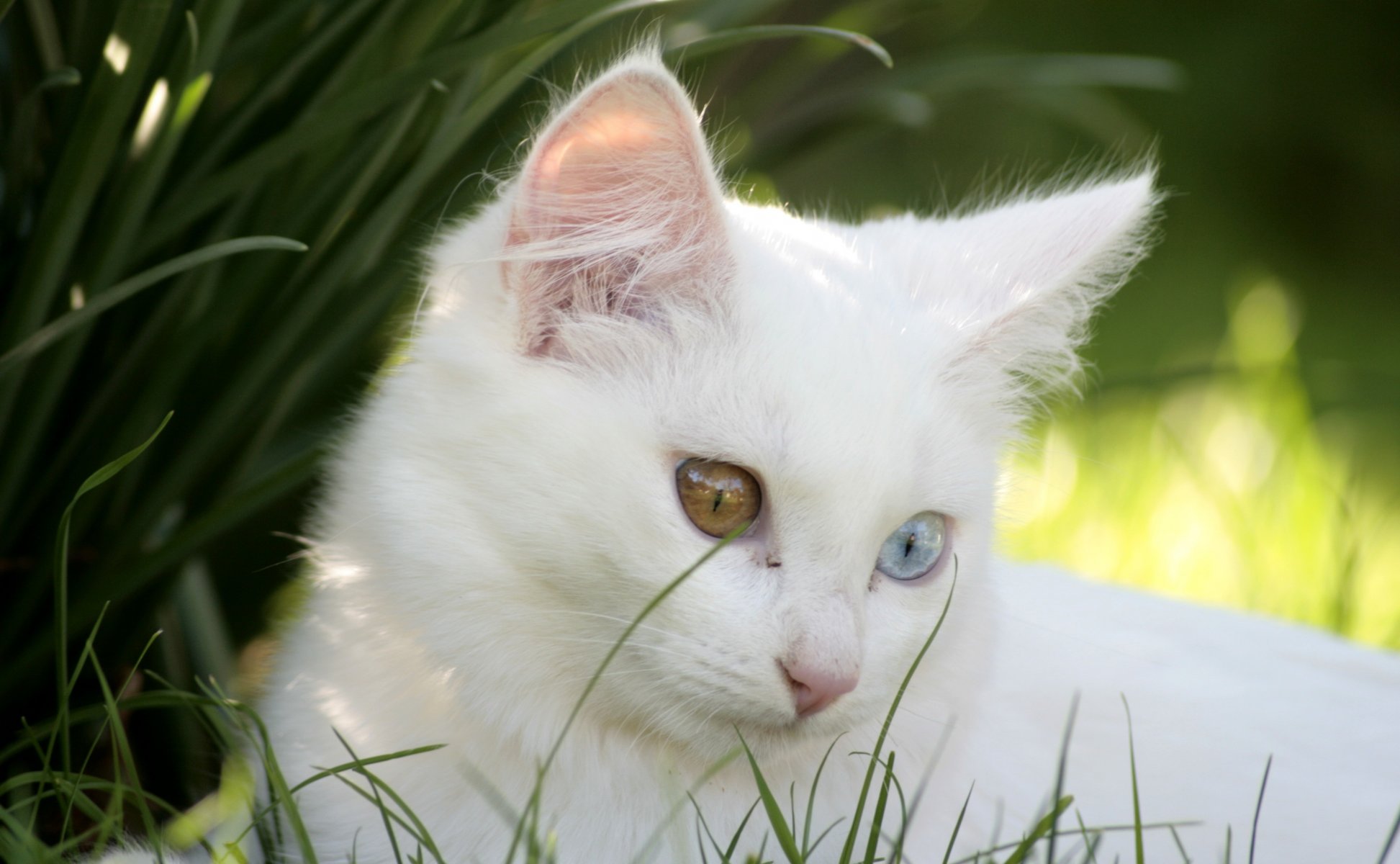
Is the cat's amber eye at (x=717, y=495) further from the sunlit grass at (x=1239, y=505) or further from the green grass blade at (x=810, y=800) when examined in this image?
the sunlit grass at (x=1239, y=505)

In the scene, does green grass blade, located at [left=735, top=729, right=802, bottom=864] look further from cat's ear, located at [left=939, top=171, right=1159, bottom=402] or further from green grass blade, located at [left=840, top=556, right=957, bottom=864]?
cat's ear, located at [left=939, top=171, right=1159, bottom=402]

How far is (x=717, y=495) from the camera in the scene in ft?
3.91

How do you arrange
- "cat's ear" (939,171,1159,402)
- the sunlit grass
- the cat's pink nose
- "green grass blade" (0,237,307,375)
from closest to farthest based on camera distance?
the cat's pink nose → "green grass blade" (0,237,307,375) → "cat's ear" (939,171,1159,402) → the sunlit grass

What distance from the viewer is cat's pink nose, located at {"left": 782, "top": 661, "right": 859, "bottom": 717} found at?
1121 mm

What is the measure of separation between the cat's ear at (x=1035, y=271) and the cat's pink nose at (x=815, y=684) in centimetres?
40

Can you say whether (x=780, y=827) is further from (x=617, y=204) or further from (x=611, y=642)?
(x=617, y=204)

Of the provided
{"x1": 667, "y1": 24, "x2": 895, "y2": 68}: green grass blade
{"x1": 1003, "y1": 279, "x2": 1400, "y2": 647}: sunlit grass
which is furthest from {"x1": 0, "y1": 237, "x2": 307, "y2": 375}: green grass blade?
{"x1": 1003, "y1": 279, "x2": 1400, "y2": 647}: sunlit grass

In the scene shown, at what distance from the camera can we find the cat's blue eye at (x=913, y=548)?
1284mm

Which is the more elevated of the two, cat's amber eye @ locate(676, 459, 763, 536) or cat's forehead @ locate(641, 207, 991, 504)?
cat's forehead @ locate(641, 207, 991, 504)

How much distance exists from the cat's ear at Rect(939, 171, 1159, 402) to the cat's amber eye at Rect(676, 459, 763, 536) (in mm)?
310

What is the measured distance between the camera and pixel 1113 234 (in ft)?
4.52

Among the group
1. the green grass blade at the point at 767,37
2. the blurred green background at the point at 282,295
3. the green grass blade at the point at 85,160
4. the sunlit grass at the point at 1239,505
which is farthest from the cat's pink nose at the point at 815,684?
the sunlit grass at the point at 1239,505

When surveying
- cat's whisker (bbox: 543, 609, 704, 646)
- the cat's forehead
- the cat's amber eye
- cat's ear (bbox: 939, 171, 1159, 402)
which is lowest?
cat's whisker (bbox: 543, 609, 704, 646)

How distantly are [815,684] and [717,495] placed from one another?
0.21 m
